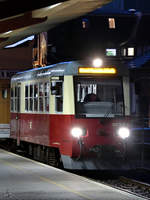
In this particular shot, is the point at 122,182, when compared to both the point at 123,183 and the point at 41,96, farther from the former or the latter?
the point at 41,96

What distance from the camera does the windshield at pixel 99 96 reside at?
1734cm

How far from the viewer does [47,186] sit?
13.2 metres

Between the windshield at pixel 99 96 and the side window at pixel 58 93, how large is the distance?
1.52 feet

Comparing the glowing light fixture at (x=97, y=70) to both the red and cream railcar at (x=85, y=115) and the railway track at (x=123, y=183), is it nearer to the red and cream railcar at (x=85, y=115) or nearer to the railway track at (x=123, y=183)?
the red and cream railcar at (x=85, y=115)

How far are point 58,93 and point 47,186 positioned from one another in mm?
4914

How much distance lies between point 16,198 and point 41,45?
3408 cm

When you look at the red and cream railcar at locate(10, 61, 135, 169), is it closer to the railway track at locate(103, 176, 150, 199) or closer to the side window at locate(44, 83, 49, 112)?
the side window at locate(44, 83, 49, 112)

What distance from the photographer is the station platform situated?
38.5ft

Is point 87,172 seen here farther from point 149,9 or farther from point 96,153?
point 149,9

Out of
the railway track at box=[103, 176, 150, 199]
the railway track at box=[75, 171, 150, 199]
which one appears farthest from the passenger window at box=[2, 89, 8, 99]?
the railway track at box=[103, 176, 150, 199]

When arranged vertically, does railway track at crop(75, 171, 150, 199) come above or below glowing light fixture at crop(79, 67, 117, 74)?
below

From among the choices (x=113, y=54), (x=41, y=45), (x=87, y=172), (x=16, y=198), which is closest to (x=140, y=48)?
(x=113, y=54)

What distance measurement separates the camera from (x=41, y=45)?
45031mm

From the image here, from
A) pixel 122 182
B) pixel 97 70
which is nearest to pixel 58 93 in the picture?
pixel 97 70
